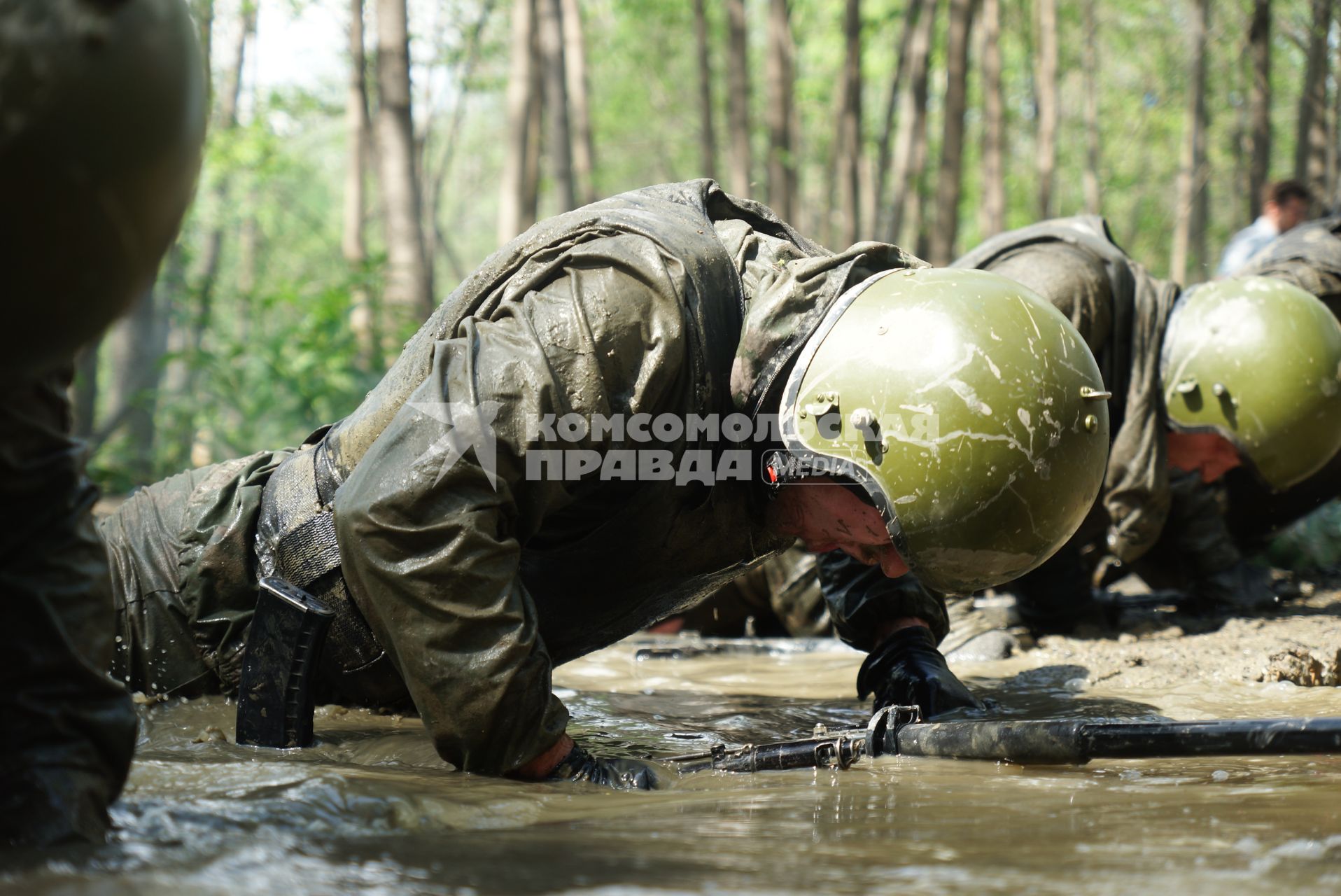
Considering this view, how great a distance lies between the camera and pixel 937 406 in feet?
8.56

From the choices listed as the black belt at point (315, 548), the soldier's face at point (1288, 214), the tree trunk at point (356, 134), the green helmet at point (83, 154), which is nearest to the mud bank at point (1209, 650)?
the black belt at point (315, 548)

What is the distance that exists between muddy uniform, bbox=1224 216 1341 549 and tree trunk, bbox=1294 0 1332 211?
3.83 metres

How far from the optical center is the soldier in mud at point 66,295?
5.08 feet

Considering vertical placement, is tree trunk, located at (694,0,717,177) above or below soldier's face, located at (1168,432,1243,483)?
above

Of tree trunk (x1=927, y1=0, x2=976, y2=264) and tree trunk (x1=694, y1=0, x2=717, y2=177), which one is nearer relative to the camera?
tree trunk (x1=927, y1=0, x2=976, y2=264)

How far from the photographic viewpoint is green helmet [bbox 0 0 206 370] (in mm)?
1534

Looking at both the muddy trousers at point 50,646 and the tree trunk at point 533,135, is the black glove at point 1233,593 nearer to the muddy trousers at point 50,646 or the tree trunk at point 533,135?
→ the muddy trousers at point 50,646

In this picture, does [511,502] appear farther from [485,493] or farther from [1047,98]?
[1047,98]

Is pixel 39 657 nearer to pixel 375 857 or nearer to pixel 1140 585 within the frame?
pixel 375 857

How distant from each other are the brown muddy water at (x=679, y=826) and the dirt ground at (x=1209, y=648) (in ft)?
3.83

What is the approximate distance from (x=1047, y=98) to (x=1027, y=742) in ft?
50.0

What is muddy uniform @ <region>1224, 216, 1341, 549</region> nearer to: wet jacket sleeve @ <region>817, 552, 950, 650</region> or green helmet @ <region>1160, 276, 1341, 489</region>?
green helmet @ <region>1160, 276, 1341, 489</region>

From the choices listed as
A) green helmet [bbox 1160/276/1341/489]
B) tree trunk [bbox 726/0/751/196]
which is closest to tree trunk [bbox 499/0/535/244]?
tree trunk [bbox 726/0/751/196]

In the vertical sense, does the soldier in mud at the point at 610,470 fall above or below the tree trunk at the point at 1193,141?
below
